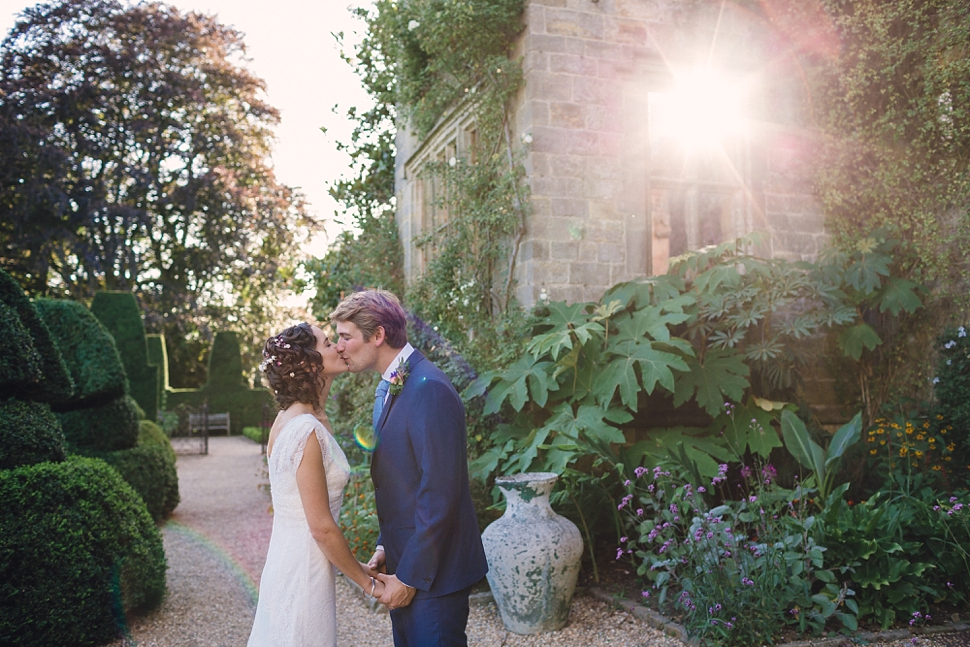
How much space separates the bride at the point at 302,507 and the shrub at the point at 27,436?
2.35 m

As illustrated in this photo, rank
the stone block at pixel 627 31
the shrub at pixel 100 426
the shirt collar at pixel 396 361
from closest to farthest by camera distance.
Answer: the shirt collar at pixel 396 361 → the shrub at pixel 100 426 → the stone block at pixel 627 31

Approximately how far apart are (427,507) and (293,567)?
0.56m

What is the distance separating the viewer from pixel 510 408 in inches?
240

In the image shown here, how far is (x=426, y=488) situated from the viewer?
2.19 metres

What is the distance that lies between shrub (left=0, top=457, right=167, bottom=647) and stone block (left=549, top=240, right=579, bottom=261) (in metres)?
3.78

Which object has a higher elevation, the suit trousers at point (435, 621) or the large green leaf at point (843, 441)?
the large green leaf at point (843, 441)

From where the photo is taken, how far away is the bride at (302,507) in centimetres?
232

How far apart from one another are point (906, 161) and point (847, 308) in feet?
5.48

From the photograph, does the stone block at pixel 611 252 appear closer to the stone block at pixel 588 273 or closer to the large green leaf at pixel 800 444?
the stone block at pixel 588 273

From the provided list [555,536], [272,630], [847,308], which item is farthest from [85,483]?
[847,308]

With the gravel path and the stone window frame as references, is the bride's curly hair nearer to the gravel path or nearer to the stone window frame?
the gravel path

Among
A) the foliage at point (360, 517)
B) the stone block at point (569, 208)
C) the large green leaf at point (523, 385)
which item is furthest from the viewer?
the stone block at point (569, 208)

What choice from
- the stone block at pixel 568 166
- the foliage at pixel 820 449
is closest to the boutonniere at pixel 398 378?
the foliage at pixel 820 449

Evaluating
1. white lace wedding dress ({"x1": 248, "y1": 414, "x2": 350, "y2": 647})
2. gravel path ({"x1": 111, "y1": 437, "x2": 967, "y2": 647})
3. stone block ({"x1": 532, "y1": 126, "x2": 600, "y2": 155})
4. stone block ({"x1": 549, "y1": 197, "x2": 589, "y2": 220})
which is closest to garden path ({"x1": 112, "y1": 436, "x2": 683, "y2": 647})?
gravel path ({"x1": 111, "y1": 437, "x2": 967, "y2": 647})
